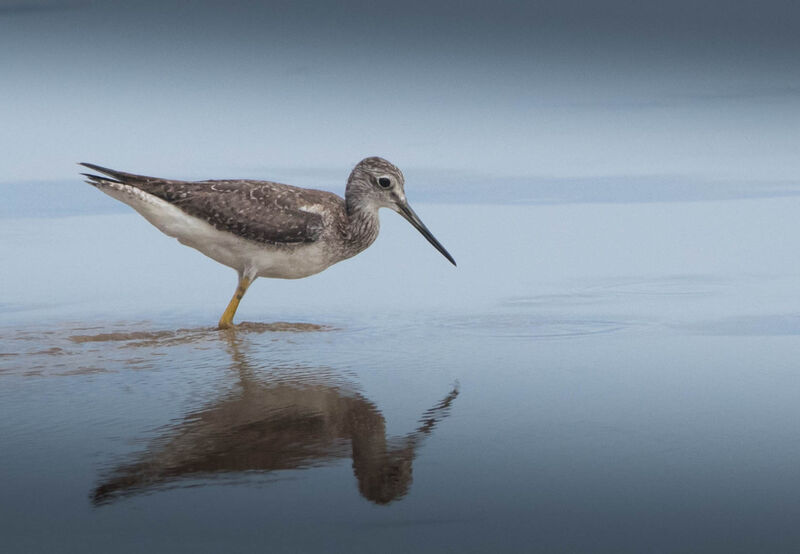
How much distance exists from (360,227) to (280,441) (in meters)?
5.11

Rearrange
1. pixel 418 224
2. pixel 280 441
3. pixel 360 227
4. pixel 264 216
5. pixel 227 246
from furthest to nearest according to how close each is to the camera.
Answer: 1. pixel 418 224
2. pixel 360 227
3. pixel 227 246
4. pixel 264 216
5. pixel 280 441

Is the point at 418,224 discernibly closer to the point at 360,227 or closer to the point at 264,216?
the point at 360,227

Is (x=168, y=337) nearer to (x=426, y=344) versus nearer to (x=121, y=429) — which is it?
(x=426, y=344)

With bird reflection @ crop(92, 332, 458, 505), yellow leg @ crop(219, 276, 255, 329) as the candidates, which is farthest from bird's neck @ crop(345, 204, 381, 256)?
bird reflection @ crop(92, 332, 458, 505)

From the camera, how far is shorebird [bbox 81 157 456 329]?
32.3ft

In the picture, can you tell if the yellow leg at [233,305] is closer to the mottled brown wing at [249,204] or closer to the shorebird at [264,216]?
the shorebird at [264,216]

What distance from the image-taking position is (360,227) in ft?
A: 33.5

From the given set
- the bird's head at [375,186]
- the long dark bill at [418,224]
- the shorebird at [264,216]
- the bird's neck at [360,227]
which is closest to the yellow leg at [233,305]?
the shorebird at [264,216]

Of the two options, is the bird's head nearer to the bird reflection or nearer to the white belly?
the white belly

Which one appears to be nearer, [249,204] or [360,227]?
[249,204]

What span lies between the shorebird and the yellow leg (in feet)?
0.03

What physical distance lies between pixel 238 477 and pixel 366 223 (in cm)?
586

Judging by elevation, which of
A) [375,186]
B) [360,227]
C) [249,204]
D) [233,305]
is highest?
[375,186]

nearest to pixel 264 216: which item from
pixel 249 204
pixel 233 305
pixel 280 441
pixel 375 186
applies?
pixel 249 204
